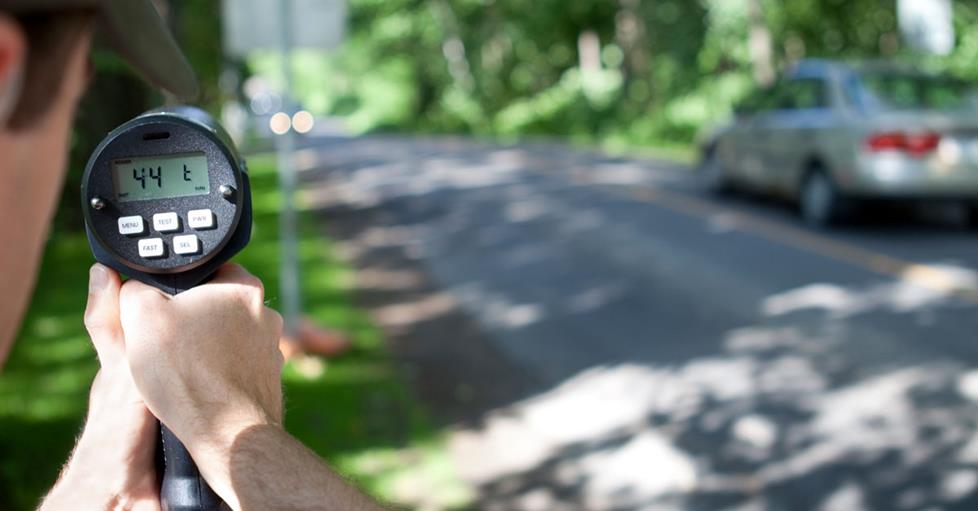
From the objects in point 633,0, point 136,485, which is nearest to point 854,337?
point 136,485

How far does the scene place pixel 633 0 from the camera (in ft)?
127

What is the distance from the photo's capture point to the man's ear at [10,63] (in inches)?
30.2

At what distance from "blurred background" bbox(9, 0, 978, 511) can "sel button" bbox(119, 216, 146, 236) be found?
532 mm

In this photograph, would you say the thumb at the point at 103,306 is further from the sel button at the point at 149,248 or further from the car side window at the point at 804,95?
the car side window at the point at 804,95

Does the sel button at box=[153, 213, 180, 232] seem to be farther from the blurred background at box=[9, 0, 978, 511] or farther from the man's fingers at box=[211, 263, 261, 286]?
the blurred background at box=[9, 0, 978, 511]

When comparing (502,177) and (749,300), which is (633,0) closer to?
(502,177)

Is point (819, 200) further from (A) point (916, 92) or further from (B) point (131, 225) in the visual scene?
(B) point (131, 225)

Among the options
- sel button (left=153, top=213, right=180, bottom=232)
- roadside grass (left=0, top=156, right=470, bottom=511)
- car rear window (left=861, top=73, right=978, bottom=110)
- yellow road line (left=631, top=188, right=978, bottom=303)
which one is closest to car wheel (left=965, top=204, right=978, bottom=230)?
car rear window (left=861, top=73, right=978, bottom=110)

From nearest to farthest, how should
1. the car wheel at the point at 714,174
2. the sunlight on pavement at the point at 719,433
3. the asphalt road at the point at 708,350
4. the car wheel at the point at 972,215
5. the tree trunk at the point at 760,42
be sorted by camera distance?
the sunlight on pavement at the point at 719,433
the asphalt road at the point at 708,350
the car wheel at the point at 972,215
the car wheel at the point at 714,174
the tree trunk at the point at 760,42

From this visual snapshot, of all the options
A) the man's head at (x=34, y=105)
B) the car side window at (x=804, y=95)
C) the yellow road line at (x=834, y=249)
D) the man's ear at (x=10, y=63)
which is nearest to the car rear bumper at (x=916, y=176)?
the yellow road line at (x=834, y=249)

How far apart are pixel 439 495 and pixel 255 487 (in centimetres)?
417

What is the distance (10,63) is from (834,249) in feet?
35.8

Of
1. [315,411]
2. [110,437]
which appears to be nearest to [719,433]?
[315,411]

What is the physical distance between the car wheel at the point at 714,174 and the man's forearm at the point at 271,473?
14.8 metres
